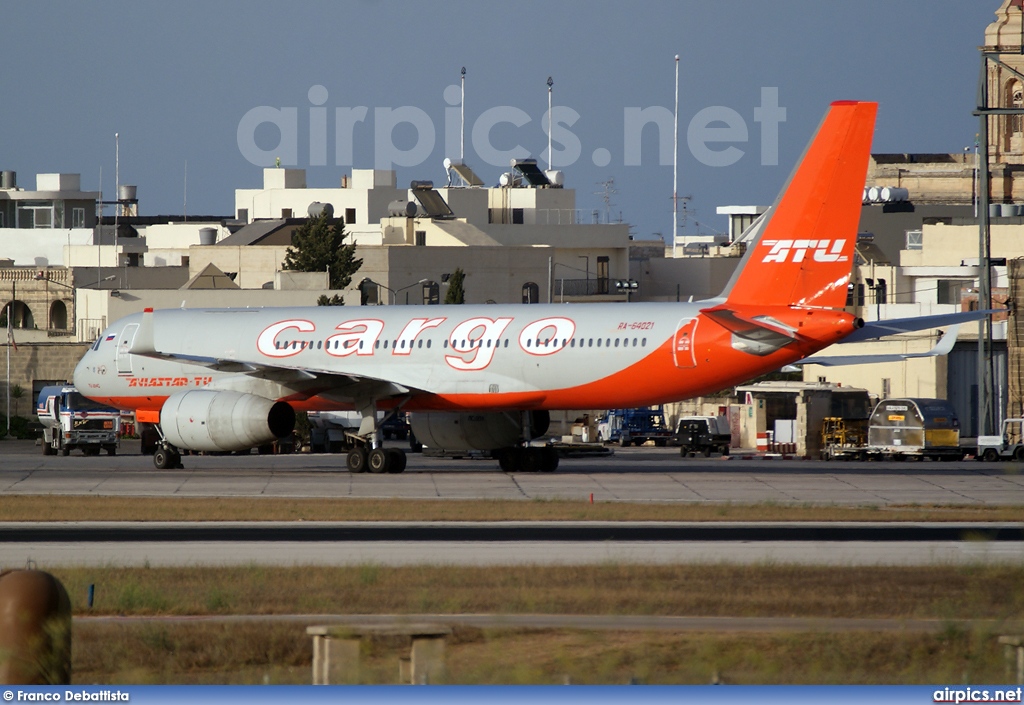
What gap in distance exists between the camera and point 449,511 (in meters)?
26.9

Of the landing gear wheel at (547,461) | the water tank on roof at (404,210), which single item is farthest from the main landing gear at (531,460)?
the water tank on roof at (404,210)

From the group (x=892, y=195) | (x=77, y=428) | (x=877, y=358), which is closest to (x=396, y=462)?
(x=877, y=358)

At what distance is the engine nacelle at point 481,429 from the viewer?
1490 inches

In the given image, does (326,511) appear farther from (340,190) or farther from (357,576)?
(340,190)

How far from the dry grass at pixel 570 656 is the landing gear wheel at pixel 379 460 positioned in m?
23.0

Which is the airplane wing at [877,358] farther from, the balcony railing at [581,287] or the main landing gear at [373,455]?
the balcony railing at [581,287]

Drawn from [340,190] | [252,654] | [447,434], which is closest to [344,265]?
[340,190]

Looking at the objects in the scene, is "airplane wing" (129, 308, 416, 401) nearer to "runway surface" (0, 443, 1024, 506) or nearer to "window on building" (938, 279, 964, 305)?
"runway surface" (0, 443, 1024, 506)

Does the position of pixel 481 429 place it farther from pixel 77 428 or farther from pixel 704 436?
pixel 77 428

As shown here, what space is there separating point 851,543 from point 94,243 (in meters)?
110

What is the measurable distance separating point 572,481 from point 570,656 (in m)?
21.8

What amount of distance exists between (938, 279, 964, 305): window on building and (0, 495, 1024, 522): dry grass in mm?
45595

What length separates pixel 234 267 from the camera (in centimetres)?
9956

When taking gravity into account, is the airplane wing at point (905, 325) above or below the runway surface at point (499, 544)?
above
